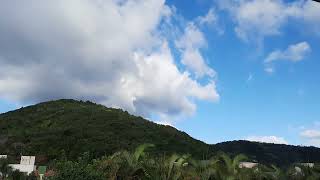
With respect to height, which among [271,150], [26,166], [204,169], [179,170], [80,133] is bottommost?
[179,170]

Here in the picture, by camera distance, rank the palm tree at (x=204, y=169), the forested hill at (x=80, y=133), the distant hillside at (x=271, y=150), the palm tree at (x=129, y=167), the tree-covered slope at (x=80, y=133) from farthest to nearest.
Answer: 1. the distant hillside at (x=271, y=150)
2. the tree-covered slope at (x=80, y=133)
3. the forested hill at (x=80, y=133)
4. the palm tree at (x=129, y=167)
5. the palm tree at (x=204, y=169)

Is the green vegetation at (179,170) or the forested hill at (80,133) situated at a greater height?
the forested hill at (80,133)

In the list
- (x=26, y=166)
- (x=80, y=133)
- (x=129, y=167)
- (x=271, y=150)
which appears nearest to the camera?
(x=129, y=167)

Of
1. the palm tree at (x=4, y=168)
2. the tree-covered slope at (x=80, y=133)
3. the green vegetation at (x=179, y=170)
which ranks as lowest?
the green vegetation at (x=179, y=170)

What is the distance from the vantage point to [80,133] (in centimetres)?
8356

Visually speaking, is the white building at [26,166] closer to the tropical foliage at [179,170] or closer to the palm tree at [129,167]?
the tropical foliage at [179,170]

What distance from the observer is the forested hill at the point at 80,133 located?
7581 cm

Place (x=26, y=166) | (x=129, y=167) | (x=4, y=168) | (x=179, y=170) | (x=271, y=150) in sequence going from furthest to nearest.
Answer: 1. (x=271, y=150)
2. (x=26, y=166)
3. (x=4, y=168)
4. (x=129, y=167)
5. (x=179, y=170)

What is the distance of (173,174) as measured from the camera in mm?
31000

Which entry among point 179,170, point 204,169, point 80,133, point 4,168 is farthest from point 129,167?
point 80,133

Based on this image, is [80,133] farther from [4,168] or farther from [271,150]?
[271,150]

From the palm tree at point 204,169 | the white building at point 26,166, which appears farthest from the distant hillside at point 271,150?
the palm tree at point 204,169

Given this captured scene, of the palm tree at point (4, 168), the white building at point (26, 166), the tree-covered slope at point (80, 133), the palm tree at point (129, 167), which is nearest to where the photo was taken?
the palm tree at point (129, 167)

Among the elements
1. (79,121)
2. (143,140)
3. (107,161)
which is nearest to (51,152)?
(143,140)
